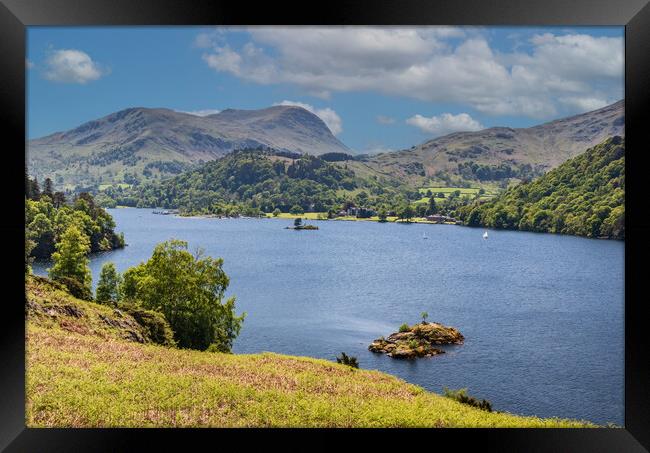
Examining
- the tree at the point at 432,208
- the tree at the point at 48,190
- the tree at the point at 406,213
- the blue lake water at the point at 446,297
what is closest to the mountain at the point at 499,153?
the tree at the point at 432,208

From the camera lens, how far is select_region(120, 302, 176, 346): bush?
350 inches

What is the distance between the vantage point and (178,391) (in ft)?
19.8

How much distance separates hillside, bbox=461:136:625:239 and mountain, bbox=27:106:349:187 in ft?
66.8

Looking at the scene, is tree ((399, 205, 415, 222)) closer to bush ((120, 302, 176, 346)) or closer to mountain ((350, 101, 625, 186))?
mountain ((350, 101, 625, 186))

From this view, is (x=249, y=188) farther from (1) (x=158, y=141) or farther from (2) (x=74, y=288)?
(2) (x=74, y=288)

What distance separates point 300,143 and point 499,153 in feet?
64.9

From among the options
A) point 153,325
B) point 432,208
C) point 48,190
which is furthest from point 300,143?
point 153,325

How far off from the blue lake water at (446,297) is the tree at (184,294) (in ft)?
25.6

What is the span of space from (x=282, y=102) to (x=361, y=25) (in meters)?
54.0

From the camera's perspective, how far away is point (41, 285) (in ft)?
27.0

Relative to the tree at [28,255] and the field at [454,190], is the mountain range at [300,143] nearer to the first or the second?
the field at [454,190]

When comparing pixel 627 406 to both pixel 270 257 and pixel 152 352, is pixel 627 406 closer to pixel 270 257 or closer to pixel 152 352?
pixel 152 352

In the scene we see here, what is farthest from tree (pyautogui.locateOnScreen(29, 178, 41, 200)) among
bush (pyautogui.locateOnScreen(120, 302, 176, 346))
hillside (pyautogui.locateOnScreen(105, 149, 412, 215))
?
bush (pyautogui.locateOnScreen(120, 302, 176, 346))

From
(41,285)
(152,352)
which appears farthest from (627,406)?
(41,285)
